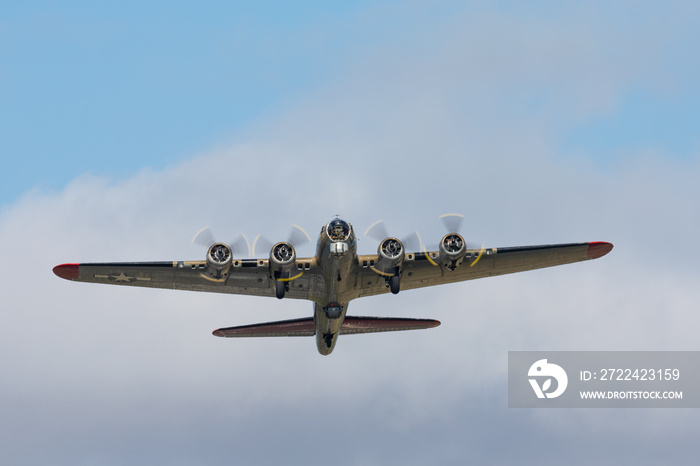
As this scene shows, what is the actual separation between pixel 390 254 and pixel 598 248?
44.8ft

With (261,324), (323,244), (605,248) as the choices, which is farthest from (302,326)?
(605,248)

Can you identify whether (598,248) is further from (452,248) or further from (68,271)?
(68,271)

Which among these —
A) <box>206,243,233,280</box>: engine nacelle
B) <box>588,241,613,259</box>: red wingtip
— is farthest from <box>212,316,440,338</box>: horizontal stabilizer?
<box>588,241,613,259</box>: red wingtip

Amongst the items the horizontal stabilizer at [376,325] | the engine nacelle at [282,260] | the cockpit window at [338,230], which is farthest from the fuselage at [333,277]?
the engine nacelle at [282,260]

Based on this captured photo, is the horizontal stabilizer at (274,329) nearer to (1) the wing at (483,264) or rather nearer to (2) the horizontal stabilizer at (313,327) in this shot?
(2) the horizontal stabilizer at (313,327)

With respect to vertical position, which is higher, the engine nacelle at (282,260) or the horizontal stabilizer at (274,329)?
the engine nacelle at (282,260)

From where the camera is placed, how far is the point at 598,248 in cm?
5641

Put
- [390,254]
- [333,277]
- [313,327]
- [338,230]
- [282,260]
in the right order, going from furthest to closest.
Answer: [313,327], [333,277], [390,254], [282,260], [338,230]

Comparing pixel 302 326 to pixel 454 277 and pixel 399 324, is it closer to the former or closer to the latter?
pixel 399 324

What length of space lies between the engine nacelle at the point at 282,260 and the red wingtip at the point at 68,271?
40.9 feet

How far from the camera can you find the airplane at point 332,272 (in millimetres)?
51625

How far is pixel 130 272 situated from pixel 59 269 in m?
4.15

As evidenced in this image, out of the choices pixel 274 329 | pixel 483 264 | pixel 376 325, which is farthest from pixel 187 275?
pixel 483 264

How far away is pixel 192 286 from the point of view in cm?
5647
